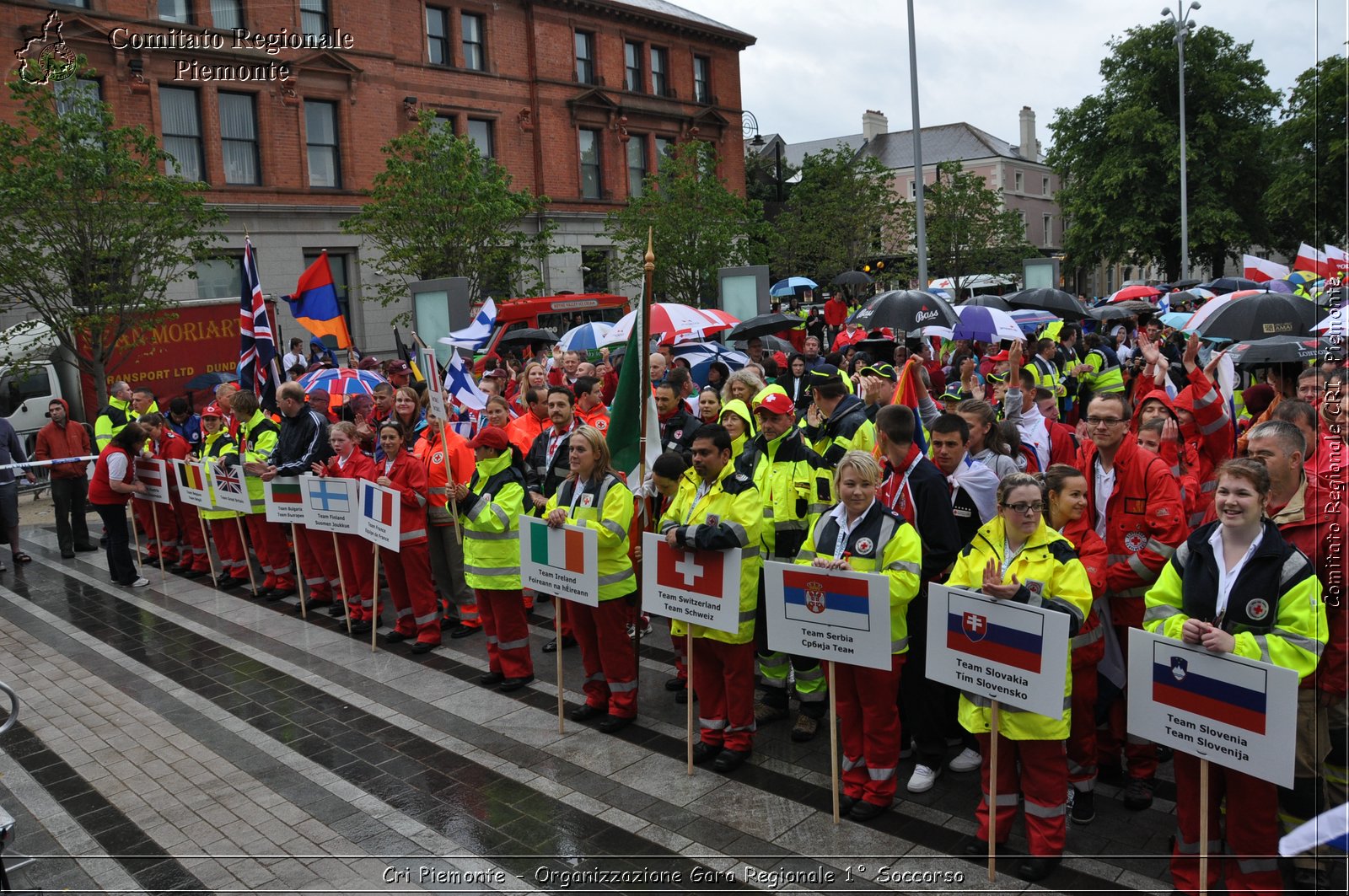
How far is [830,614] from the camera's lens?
5125mm

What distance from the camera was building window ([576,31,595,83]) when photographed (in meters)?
36.6

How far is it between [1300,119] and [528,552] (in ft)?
17.0

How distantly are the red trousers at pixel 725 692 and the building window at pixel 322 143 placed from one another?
87.1 ft

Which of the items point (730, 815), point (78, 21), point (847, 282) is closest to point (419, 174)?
point (78, 21)

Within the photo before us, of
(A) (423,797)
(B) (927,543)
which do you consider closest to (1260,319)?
(B) (927,543)

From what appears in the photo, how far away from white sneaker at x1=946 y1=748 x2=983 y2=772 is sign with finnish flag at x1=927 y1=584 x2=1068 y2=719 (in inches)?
45.6

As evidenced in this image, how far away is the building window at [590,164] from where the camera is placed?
36906mm

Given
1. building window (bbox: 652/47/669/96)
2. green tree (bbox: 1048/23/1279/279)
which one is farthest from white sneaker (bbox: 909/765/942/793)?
building window (bbox: 652/47/669/96)

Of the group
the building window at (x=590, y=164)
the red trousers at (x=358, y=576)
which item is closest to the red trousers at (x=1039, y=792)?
the red trousers at (x=358, y=576)

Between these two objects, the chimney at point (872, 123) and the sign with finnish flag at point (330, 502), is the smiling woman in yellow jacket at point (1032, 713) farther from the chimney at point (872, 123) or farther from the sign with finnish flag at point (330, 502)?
the chimney at point (872, 123)

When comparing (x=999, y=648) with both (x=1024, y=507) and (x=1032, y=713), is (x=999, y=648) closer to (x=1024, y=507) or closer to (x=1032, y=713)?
(x=1032, y=713)

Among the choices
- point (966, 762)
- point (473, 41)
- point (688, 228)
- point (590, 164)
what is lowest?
point (966, 762)

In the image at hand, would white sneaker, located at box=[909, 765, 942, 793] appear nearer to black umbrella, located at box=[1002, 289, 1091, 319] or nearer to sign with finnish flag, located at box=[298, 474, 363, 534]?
sign with finnish flag, located at box=[298, 474, 363, 534]

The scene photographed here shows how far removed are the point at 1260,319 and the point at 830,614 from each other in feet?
15.9
